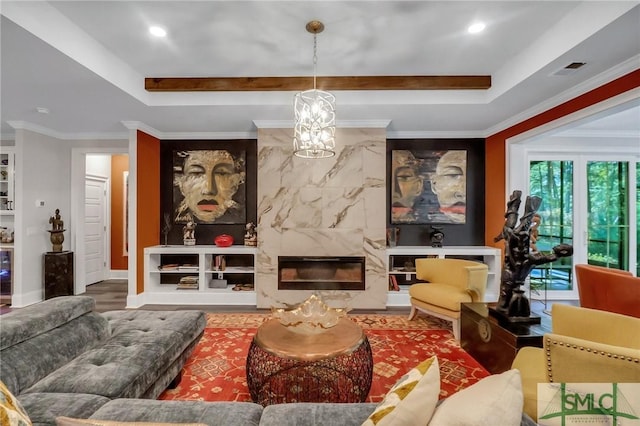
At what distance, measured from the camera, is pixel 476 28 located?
103 inches

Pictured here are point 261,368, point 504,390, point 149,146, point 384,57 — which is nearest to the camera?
point 504,390

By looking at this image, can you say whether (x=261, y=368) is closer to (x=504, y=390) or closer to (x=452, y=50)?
(x=504, y=390)

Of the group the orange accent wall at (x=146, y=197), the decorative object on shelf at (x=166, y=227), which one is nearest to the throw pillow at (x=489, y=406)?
the orange accent wall at (x=146, y=197)

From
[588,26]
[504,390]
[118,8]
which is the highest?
[118,8]

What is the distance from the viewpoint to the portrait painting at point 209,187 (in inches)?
201

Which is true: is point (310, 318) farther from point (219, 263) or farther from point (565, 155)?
point (565, 155)

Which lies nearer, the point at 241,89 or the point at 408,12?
the point at 408,12

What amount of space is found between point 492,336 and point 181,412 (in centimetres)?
237

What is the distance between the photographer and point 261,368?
2.10 meters

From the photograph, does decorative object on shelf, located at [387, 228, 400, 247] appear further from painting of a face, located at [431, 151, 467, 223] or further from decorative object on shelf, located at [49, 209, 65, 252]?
decorative object on shelf, located at [49, 209, 65, 252]

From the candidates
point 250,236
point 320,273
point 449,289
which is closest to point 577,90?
point 449,289

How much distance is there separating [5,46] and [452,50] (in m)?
3.79

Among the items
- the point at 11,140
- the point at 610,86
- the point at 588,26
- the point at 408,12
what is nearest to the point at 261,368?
the point at 408,12

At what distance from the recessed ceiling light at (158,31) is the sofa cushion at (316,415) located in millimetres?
2959
